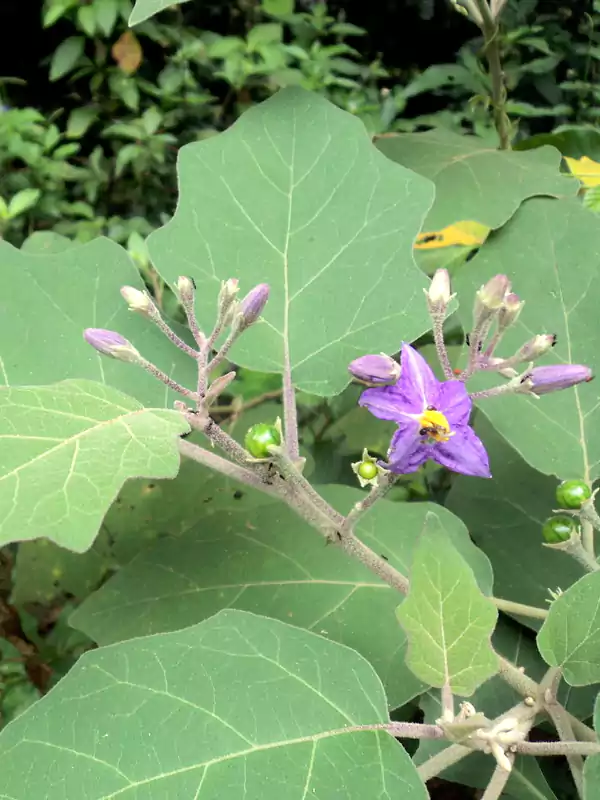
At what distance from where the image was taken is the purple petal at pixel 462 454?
55 cm

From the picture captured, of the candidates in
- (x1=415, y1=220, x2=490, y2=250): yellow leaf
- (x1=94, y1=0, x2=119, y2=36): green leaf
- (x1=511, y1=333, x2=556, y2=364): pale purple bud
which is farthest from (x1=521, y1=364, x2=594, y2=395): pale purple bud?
(x1=94, y1=0, x2=119, y2=36): green leaf

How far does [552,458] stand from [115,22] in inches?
70.8

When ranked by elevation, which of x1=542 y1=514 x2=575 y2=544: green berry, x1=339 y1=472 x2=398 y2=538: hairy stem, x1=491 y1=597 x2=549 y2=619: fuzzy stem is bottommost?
x1=491 y1=597 x2=549 y2=619: fuzzy stem

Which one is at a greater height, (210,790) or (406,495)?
(210,790)

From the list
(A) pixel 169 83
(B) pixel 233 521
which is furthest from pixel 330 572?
(A) pixel 169 83

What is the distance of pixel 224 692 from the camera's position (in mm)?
531

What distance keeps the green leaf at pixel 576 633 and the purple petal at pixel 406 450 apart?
0.48 feet

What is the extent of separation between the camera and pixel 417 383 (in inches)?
22.3

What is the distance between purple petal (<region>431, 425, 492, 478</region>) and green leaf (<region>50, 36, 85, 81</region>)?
189cm

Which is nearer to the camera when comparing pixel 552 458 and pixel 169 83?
pixel 552 458

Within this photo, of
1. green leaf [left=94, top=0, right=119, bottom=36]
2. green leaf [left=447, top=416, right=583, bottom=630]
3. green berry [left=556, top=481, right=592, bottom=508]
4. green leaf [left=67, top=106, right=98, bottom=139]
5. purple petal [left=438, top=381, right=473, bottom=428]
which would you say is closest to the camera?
purple petal [left=438, top=381, right=473, bottom=428]

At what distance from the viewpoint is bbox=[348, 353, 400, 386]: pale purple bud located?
1.86 ft

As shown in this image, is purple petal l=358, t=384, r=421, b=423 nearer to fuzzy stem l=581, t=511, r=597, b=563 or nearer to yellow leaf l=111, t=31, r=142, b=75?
fuzzy stem l=581, t=511, r=597, b=563

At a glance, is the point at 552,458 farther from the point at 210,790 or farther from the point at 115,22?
the point at 115,22
